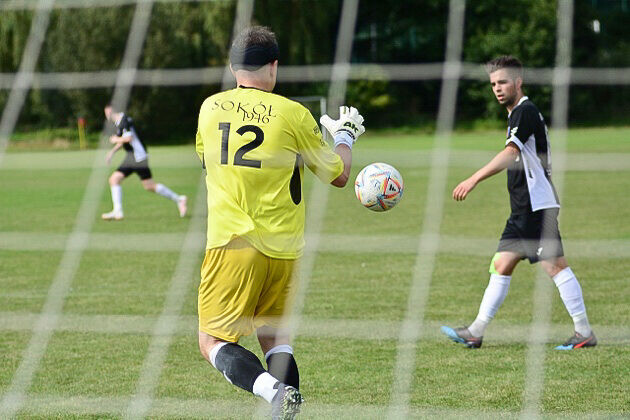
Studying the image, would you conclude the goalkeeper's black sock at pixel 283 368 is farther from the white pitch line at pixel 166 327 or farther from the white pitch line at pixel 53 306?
the white pitch line at pixel 53 306

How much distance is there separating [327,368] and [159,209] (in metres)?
9.98

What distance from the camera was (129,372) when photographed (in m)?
5.32

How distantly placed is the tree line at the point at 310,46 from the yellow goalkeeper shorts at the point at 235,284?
12383 millimetres

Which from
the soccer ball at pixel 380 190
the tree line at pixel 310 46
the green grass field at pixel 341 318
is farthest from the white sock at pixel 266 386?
the tree line at pixel 310 46

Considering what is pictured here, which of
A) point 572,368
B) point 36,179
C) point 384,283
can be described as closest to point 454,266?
point 384,283

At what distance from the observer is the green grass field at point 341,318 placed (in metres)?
4.73

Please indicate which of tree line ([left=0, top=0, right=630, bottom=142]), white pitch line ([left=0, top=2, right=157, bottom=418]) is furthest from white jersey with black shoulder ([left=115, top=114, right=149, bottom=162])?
tree line ([left=0, top=0, right=630, bottom=142])

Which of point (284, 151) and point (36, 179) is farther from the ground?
point (284, 151)

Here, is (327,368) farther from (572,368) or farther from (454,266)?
(454,266)

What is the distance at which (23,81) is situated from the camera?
18594 mm

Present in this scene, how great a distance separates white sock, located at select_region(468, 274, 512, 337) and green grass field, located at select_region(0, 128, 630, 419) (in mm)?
159

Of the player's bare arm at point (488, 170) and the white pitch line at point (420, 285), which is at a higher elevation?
the player's bare arm at point (488, 170)

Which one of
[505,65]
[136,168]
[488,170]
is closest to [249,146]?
[488,170]

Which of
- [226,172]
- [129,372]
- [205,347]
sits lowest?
[129,372]
